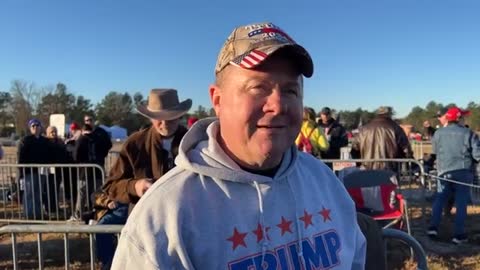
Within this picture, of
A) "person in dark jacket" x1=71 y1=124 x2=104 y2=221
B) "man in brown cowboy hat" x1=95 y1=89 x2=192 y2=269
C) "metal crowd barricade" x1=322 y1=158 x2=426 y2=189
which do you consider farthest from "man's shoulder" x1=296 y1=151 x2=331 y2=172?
"person in dark jacket" x1=71 y1=124 x2=104 y2=221

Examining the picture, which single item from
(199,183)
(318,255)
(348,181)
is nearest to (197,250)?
(199,183)

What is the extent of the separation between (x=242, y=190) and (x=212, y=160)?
13 cm

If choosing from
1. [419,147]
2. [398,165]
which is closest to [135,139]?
[398,165]

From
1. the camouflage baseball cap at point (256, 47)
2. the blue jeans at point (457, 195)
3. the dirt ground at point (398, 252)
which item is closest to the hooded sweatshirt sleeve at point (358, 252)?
the camouflage baseball cap at point (256, 47)

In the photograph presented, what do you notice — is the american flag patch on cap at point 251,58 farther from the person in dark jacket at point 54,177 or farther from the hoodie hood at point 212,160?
the person in dark jacket at point 54,177

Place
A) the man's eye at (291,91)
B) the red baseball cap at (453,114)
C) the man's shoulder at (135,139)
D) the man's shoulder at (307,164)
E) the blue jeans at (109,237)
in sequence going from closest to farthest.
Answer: the man's eye at (291,91)
the man's shoulder at (307,164)
the man's shoulder at (135,139)
the blue jeans at (109,237)
the red baseball cap at (453,114)

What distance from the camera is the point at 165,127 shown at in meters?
3.90

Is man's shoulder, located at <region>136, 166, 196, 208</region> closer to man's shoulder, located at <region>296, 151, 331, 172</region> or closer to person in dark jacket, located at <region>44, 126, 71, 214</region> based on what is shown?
man's shoulder, located at <region>296, 151, 331, 172</region>

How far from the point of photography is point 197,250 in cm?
140

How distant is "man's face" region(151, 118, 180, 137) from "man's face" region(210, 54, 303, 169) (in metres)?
2.42

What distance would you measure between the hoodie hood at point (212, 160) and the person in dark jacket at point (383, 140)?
5679 millimetres

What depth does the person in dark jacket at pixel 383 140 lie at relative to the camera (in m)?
7.07

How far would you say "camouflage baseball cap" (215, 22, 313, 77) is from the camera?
1396mm

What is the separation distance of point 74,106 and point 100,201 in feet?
230
